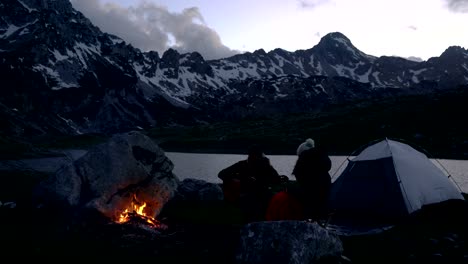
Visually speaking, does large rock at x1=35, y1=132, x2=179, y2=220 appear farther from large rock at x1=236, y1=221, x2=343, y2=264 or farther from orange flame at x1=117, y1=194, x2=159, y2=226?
large rock at x1=236, y1=221, x2=343, y2=264

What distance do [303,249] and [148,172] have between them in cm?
1054

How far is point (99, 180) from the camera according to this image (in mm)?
19000

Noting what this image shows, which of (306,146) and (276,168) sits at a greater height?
(306,146)

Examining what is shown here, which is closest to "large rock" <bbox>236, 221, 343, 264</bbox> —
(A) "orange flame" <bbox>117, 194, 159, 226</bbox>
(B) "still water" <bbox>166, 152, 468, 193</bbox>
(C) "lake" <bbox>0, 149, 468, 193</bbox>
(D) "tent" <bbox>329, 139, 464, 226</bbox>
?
(D) "tent" <bbox>329, 139, 464, 226</bbox>

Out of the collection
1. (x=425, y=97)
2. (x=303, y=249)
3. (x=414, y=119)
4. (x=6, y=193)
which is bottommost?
(x=6, y=193)

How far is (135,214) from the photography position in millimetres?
18734

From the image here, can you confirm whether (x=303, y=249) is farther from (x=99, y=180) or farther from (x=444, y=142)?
(x=444, y=142)

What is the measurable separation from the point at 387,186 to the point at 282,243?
8.33m

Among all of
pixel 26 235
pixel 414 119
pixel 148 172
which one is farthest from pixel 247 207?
pixel 414 119

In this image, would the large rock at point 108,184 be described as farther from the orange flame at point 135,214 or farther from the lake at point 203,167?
the lake at point 203,167

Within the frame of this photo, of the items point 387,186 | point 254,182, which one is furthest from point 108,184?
point 387,186

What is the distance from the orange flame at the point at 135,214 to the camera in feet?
60.1

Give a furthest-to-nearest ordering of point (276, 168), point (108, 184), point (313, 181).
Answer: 1. point (276, 168)
2. point (108, 184)
3. point (313, 181)

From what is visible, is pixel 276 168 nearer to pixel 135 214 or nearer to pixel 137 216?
pixel 135 214
